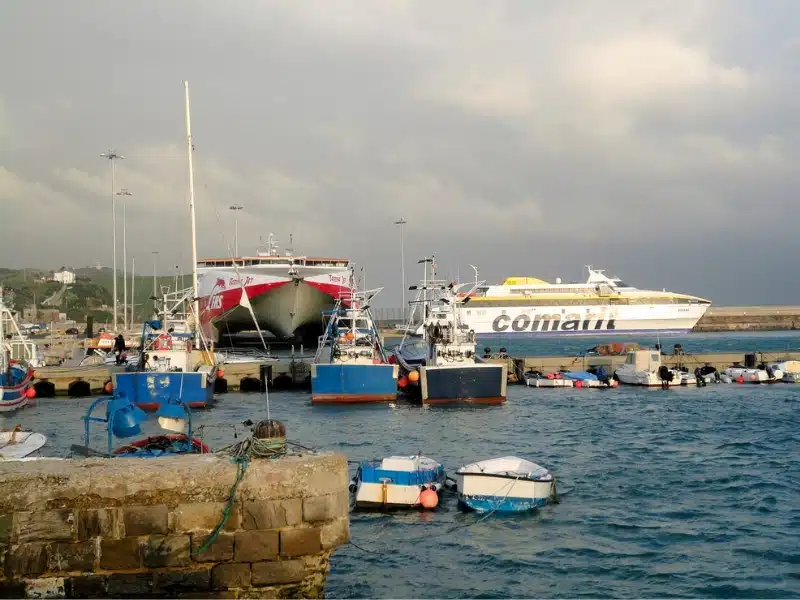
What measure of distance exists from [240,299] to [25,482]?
54.2m

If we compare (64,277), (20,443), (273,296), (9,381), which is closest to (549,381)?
(9,381)

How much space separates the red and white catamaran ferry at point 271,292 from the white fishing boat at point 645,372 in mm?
25213

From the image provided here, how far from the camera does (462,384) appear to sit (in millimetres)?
31484

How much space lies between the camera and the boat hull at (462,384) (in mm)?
31297

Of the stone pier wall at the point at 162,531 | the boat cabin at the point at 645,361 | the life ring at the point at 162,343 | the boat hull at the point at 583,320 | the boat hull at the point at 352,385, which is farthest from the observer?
the boat hull at the point at 583,320

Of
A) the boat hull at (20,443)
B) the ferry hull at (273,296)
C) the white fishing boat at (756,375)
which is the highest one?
the ferry hull at (273,296)

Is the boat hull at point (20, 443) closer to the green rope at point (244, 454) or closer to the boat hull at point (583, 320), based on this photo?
the green rope at point (244, 454)

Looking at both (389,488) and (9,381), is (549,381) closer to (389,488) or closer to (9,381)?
(9,381)

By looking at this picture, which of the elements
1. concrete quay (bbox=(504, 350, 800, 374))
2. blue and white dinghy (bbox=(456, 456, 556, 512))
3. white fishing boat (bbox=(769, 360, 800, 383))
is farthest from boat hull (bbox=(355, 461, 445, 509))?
white fishing boat (bbox=(769, 360, 800, 383))

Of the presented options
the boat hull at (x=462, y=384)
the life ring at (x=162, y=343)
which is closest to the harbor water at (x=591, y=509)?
the boat hull at (x=462, y=384)

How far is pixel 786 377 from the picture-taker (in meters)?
40.4

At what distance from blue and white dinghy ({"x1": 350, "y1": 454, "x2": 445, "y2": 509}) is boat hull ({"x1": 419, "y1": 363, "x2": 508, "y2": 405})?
16.5m

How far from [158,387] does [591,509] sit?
19.8 m

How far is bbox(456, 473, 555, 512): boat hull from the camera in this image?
45.6 ft
